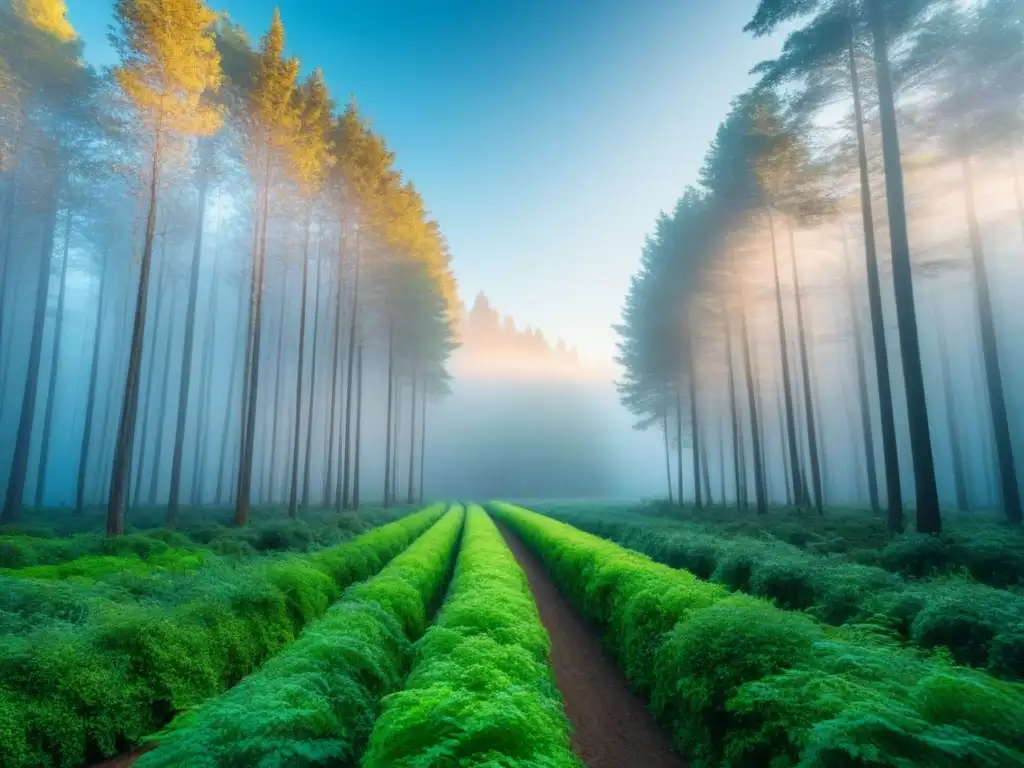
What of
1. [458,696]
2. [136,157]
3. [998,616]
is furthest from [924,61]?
[136,157]

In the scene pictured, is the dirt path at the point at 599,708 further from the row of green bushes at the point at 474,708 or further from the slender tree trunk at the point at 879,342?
the slender tree trunk at the point at 879,342

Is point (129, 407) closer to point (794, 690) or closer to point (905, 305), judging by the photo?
point (794, 690)

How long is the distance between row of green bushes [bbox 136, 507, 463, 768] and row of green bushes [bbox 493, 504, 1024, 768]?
3.13 metres

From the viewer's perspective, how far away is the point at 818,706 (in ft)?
9.88

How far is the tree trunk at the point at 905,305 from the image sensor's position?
32.5ft

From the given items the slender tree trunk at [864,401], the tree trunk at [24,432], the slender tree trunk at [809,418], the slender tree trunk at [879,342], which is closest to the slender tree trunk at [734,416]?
the slender tree trunk at [809,418]

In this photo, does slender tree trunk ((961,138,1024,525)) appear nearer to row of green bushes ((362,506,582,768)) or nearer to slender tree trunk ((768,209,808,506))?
slender tree trunk ((768,209,808,506))

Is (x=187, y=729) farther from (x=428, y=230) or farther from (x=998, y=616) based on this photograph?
(x=428, y=230)

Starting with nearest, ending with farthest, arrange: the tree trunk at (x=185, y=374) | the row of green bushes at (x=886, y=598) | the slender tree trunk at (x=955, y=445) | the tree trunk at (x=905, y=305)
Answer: the row of green bushes at (x=886, y=598)
the tree trunk at (x=905, y=305)
the tree trunk at (x=185, y=374)
the slender tree trunk at (x=955, y=445)

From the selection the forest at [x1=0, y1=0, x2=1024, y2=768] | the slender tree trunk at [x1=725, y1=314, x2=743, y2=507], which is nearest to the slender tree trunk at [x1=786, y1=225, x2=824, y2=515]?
the forest at [x1=0, y1=0, x2=1024, y2=768]

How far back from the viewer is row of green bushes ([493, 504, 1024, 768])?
8.39ft

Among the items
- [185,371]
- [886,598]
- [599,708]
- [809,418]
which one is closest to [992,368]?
A: [809,418]

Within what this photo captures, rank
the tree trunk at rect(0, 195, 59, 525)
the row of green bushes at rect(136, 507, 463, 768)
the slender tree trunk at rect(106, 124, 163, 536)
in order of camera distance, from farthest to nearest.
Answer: the tree trunk at rect(0, 195, 59, 525) < the slender tree trunk at rect(106, 124, 163, 536) < the row of green bushes at rect(136, 507, 463, 768)

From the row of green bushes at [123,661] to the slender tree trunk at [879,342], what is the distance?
46.7 feet
